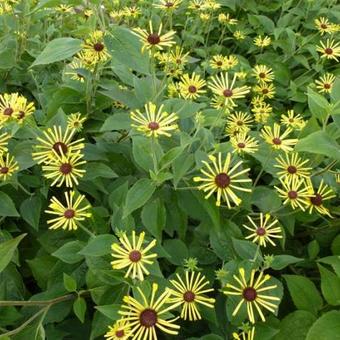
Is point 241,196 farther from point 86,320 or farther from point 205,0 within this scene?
point 205,0

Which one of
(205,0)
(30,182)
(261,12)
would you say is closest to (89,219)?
(30,182)

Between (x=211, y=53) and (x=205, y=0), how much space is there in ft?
0.94

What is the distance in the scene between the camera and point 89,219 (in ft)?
3.62

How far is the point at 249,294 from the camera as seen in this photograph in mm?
953

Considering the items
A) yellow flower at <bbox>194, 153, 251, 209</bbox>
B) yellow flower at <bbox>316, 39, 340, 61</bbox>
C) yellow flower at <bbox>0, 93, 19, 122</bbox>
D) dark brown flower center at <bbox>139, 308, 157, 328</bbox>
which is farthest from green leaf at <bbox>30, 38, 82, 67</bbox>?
yellow flower at <bbox>316, 39, 340, 61</bbox>

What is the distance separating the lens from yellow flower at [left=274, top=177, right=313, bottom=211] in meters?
1.14

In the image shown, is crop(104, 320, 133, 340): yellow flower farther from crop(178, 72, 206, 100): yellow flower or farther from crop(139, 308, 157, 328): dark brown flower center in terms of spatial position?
crop(178, 72, 206, 100): yellow flower

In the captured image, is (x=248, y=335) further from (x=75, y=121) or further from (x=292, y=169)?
(x=75, y=121)

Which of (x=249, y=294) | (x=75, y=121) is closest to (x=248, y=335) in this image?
(x=249, y=294)

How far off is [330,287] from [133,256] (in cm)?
54

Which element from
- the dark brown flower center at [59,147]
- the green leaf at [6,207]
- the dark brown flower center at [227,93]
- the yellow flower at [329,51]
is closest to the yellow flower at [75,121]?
the dark brown flower center at [59,147]

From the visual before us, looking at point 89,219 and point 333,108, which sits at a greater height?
point 333,108

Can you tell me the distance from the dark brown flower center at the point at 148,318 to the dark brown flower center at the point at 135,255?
0.10 meters

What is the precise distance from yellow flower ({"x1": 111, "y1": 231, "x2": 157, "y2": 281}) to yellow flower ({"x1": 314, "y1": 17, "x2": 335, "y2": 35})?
5.65 feet
